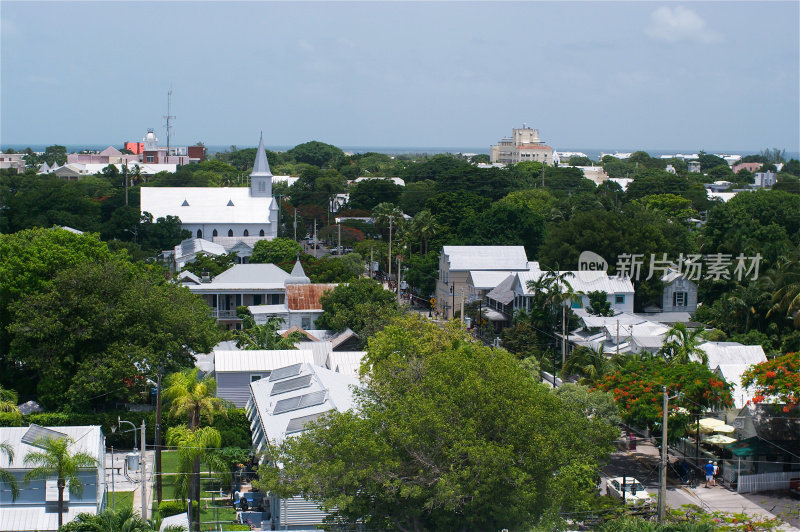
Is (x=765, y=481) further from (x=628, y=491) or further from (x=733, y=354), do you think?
(x=733, y=354)

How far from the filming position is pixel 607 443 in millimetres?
27828

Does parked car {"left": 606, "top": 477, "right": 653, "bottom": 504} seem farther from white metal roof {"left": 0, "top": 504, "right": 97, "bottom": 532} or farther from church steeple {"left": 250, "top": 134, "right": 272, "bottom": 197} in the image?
church steeple {"left": 250, "top": 134, "right": 272, "bottom": 197}

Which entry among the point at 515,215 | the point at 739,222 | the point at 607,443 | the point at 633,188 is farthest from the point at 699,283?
the point at 633,188

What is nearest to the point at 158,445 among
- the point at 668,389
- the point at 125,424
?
the point at 125,424

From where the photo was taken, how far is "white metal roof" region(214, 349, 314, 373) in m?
38.8

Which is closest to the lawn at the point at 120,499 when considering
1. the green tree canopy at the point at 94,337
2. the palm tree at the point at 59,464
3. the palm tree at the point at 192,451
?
the palm tree at the point at 59,464

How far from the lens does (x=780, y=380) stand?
1250 inches

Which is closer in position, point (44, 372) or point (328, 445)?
point (328, 445)

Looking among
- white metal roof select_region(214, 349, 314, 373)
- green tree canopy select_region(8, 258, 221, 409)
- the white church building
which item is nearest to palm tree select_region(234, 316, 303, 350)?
white metal roof select_region(214, 349, 314, 373)

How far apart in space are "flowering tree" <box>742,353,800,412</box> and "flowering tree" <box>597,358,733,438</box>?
1.21 m

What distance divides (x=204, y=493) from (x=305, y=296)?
2524 centimetres

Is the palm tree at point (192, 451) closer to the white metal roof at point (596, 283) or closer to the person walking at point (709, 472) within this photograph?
the person walking at point (709, 472)

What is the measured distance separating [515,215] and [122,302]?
42.9 m

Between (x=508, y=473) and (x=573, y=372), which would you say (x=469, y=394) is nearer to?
(x=508, y=473)
